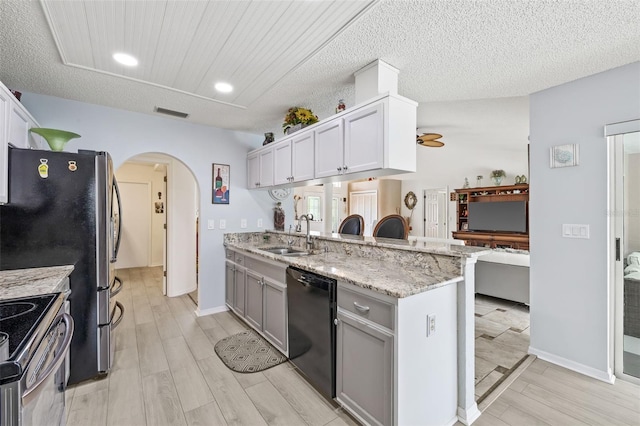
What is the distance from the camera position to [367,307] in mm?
1643

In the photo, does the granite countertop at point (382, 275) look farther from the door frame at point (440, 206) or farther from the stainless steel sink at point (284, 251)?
the door frame at point (440, 206)

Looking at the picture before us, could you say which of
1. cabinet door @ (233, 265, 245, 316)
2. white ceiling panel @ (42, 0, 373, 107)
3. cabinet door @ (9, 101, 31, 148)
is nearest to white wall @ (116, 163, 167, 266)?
cabinet door @ (233, 265, 245, 316)

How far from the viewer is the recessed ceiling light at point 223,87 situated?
8.36 ft

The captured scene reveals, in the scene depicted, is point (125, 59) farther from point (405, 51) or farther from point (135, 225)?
point (135, 225)

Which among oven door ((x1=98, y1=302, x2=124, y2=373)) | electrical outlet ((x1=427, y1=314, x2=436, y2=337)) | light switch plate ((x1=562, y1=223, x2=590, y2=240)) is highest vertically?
light switch plate ((x1=562, y1=223, x2=590, y2=240))

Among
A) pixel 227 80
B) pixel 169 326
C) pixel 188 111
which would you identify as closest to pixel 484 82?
pixel 227 80

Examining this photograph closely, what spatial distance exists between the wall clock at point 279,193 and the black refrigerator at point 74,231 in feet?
7.04

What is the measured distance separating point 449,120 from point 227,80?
3269mm

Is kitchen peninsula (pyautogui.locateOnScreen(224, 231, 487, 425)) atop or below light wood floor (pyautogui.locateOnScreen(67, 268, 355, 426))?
atop

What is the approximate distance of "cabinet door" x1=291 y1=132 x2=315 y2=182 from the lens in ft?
9.30

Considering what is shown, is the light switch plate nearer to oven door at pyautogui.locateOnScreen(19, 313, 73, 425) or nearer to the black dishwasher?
the black dishwasher

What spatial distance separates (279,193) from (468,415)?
335 cm

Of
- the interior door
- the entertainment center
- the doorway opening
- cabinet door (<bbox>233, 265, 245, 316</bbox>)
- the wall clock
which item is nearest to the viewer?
cabinet door (<bbox>233, 265, 245, 316</bbox>)

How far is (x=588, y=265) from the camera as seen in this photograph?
231 cm
